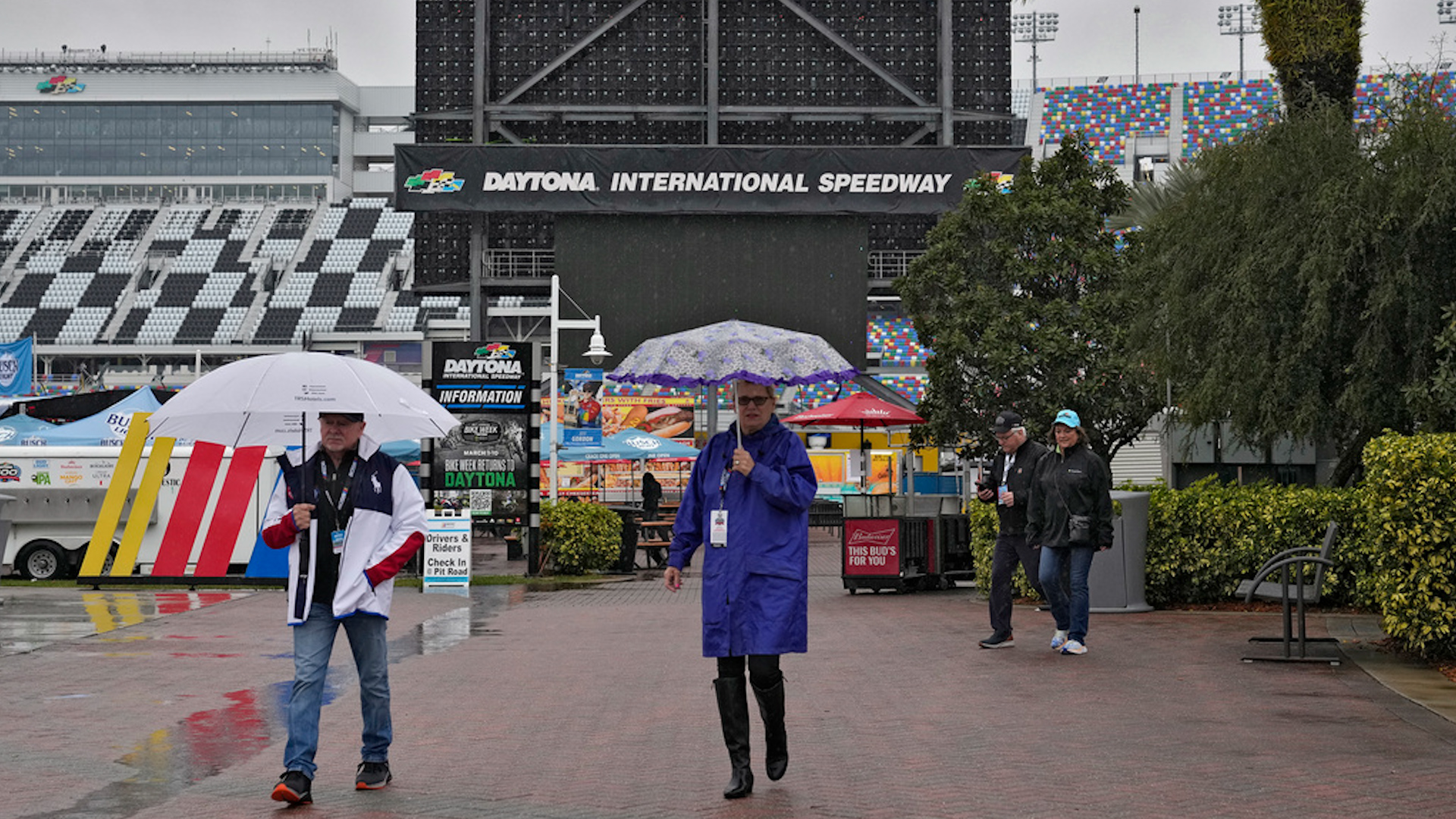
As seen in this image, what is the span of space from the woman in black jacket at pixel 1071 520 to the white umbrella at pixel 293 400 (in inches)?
203

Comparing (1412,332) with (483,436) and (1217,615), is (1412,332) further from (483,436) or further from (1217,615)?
(483,436)

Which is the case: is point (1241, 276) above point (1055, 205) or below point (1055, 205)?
below

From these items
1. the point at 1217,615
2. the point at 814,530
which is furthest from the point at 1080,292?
the point at 814,530

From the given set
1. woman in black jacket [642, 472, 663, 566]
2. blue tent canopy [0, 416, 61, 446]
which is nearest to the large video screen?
woman in black jacket [642, 472, 663, 566]

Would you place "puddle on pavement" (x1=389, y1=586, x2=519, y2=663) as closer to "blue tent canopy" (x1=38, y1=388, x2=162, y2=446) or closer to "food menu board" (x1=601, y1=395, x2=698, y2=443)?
"blue tent canopy" (x1=38, y1=388, x2=162, y2=446)

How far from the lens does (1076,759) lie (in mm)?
7492

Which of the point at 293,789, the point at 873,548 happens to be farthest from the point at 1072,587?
the point at 873,548

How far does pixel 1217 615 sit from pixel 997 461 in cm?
579

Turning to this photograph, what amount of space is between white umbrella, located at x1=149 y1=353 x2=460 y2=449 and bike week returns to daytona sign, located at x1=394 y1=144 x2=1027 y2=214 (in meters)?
33.4

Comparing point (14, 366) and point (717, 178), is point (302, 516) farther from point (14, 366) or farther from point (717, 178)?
point (14, 366)

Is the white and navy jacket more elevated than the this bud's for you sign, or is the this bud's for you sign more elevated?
the white and navy jacket

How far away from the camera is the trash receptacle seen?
49.4 ft

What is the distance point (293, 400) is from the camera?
7.86 metres

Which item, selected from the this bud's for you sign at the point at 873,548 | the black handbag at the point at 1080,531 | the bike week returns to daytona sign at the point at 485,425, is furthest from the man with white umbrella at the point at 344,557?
the bike week returns to daytona sign at the point at 485,425
